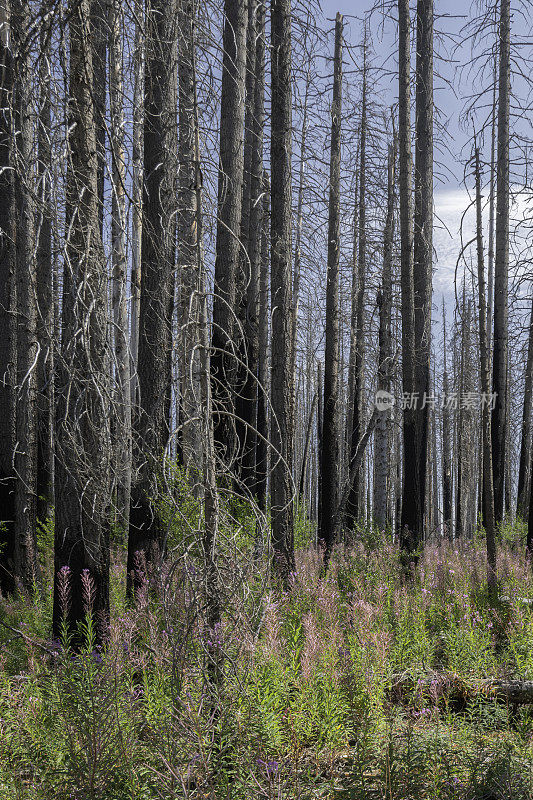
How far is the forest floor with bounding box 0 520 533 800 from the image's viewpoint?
2842mm

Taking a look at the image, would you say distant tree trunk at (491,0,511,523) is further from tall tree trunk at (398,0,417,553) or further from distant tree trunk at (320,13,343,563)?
distant tree trunk at (320,13,343,563)

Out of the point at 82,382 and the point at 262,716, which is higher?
the point at 82,382

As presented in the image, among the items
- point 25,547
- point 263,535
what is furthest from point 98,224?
point 25,547

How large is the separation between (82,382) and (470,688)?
377 cm

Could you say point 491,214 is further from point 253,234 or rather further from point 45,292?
point 45,292

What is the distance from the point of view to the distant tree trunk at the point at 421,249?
9508mm

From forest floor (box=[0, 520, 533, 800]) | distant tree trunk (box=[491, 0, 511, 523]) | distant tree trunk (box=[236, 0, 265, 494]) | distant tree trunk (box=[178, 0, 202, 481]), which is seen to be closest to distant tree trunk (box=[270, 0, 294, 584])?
distant tree trunk (box=[236, 0, 265, 494])

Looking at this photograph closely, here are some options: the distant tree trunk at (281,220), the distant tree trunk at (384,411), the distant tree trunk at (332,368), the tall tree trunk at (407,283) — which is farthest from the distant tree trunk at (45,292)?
the distant tree trunk at (384,411)

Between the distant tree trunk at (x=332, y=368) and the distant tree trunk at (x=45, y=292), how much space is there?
204 inches

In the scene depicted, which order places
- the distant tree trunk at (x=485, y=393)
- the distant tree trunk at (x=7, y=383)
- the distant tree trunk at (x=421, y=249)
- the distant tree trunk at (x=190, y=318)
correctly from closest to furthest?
the distant tree trunk at (x=190, y=318) → the distant tree trunk at (x=485, y=393) → the distant tree trunk at (x=7, y=383) → the distant tree trunk at (x=421, y=249)

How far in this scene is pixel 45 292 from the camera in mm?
9328

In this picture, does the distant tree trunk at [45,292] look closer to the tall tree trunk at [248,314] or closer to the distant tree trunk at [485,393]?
the tall tree trunk at [248,314]

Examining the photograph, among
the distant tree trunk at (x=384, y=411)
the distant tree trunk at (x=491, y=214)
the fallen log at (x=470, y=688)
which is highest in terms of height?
the distant tree trunk at (x=491, y=214)

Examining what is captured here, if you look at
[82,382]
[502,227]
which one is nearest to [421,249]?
[502,227]
